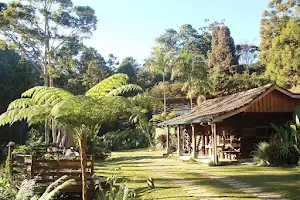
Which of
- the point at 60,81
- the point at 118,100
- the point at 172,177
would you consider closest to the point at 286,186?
the point at 172,177

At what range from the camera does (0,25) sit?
93.2 feet

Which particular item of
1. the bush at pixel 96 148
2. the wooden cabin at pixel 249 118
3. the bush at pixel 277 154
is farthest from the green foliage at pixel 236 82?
the bush at pixel 277 154

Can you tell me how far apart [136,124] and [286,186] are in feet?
79.6

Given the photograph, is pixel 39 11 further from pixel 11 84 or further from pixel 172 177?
pixel 172 177

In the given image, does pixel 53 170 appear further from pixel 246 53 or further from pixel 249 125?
pixel 246 53

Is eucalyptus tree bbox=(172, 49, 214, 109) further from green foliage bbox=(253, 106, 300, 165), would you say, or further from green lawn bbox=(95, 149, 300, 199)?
green lawn bbox=(95, 149, 300, 199)

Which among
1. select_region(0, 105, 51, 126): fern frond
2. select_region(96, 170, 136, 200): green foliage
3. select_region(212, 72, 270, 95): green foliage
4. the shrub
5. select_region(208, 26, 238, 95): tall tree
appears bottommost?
select_region(96, 170, 136, 200): green foliage

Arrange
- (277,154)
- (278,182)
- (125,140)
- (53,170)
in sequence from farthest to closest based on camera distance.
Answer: (125,140) → (277,154) → (278,182) → (53,170)

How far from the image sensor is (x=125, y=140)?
3206cm

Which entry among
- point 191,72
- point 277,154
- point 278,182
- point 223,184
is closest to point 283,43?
point 191,72

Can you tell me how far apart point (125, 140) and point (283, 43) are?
15309mm

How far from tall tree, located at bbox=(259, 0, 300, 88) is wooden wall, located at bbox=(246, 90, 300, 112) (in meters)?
9.09

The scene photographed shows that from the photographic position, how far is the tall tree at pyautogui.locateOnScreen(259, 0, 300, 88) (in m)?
25.5

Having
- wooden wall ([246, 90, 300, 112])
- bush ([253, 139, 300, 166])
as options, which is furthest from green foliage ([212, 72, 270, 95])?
bush ([253, 139, 300, 166])
